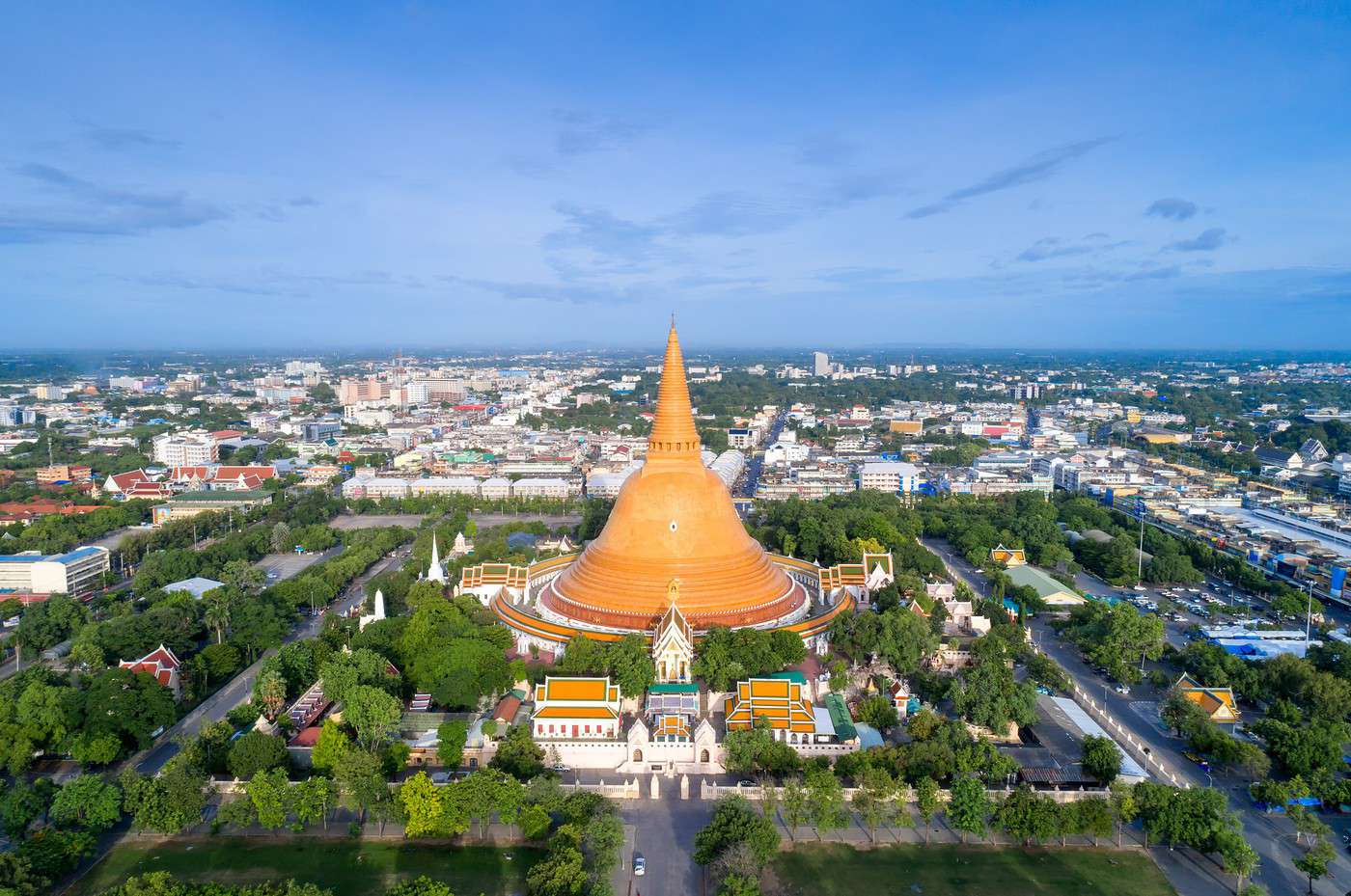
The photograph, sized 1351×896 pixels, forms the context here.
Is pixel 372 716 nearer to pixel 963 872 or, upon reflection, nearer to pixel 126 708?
pixel 126 708

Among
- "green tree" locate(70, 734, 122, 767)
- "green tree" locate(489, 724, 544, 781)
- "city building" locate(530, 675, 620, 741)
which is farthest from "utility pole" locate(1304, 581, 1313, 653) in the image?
"green tree" locate(70, 734, 122, 767)

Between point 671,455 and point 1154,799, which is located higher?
point 671,455

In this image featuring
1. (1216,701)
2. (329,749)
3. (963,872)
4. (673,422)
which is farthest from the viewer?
(673,422)

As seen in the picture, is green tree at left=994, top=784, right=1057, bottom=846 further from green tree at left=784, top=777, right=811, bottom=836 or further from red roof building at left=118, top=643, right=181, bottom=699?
red roof building at left=118, top=643, right=181, bottom=699

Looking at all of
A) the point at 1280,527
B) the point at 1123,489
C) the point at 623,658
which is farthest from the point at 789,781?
the point at 1123,489

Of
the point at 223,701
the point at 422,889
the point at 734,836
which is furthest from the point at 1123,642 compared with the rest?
the point at 223,701

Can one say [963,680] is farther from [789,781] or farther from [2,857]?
[2,857]
